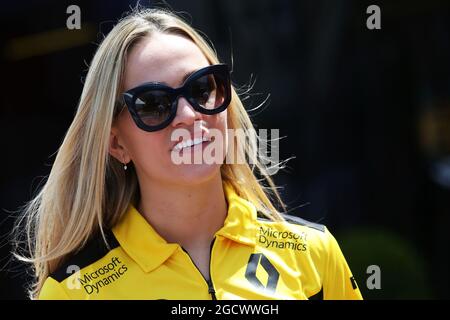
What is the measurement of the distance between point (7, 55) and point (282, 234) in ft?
10.9

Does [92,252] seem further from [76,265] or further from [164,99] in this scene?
[164,99]

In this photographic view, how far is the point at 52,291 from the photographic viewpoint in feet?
7.61

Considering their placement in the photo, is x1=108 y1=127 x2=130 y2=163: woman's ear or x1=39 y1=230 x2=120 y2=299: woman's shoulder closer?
x1=39 y1=230 x2=120 y2=299: woman's shoulder

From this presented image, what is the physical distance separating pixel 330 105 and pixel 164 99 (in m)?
3.48

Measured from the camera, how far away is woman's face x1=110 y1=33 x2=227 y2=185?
2.34 meters

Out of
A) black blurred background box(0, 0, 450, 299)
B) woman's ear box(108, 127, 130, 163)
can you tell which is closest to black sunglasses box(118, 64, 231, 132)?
woman's ear box(108, 127, 130, 163)

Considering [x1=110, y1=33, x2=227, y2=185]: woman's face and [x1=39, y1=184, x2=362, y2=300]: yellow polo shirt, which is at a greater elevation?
[x1=110, y1=33, x2=227, y2=185]: woman's face

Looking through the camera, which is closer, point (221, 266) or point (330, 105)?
point (221, 266)

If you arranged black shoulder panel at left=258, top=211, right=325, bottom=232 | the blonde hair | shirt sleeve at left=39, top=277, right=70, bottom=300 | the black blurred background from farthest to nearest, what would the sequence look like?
the black blurred background < black shoulder panel at left=258, top=211, right=325, bottom=232 < the blonde hair < shirt sleeve at left=39, top=277, right=70, bottom=300

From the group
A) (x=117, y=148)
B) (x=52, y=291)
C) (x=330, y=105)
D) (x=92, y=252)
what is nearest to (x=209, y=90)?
(x=117, y=148)

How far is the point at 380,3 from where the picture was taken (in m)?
5.59

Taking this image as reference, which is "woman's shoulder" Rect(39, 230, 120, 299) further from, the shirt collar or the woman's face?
the woman's face

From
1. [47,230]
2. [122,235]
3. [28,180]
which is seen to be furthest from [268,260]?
[28,180]

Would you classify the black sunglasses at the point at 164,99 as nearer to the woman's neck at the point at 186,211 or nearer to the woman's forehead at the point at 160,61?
the woman's forehead at the point at 160,61
